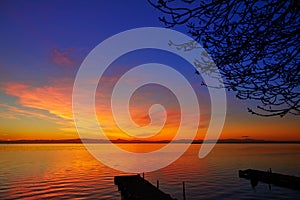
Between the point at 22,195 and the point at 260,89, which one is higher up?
the point at 260,89

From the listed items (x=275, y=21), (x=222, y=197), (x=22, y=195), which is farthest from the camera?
(x=22, y=195)

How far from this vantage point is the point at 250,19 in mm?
4293

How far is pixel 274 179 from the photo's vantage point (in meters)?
37.1

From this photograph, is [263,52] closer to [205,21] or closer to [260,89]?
[260,89]

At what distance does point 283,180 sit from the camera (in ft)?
115

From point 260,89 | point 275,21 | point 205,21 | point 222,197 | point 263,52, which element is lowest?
point 222,197

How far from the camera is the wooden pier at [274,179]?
Result: 3301 cm

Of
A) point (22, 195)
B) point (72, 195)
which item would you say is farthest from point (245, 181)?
point (22, 195)

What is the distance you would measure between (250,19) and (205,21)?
2.38 ft

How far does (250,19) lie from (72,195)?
32.7 metres

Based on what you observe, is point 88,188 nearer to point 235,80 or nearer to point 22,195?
point 22,195

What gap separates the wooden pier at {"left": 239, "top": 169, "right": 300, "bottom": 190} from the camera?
33.0 meters

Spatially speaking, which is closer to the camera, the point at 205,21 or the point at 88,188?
the point at 205,21

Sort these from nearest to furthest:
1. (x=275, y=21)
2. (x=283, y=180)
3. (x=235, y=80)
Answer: (x=275, y=21)
(x=235, y=80)
(x=283, y=180)
